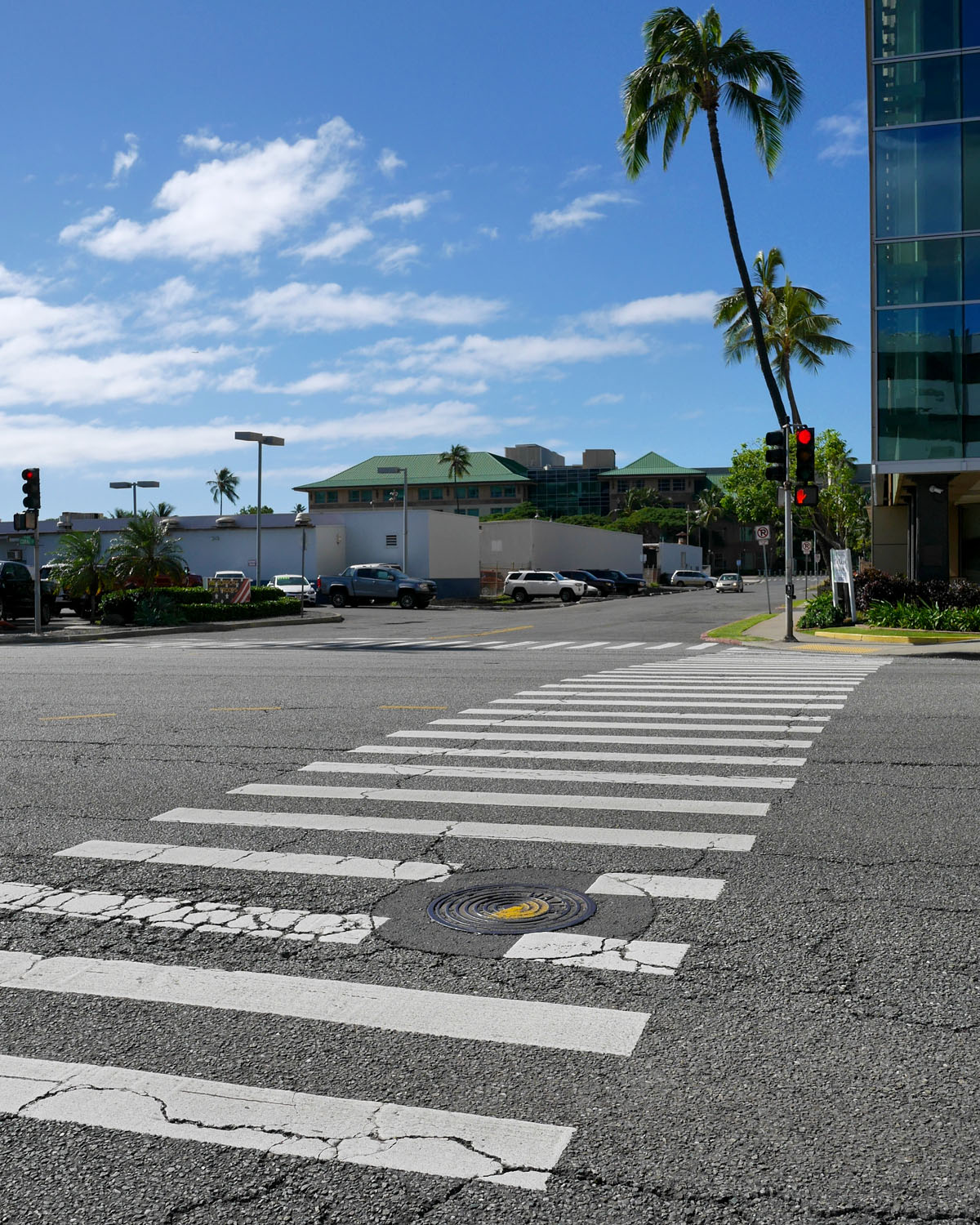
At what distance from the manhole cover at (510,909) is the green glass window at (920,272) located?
2291 cm

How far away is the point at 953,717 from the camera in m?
10.9

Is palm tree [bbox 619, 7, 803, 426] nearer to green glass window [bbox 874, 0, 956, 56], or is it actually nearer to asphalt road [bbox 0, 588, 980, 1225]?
green glass window [bbox 874, 0, 956, 56]

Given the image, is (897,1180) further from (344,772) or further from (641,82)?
(641,82)

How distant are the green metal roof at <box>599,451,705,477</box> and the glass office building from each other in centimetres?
12179

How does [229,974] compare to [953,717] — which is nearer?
[229,974]

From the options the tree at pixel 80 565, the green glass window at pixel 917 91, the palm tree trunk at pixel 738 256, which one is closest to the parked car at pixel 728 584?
the palm tree trunk at pixel 738 256

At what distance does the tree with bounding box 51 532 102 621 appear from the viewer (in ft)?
108

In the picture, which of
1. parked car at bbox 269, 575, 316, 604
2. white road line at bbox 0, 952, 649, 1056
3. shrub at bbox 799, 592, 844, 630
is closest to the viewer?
white road line at bbox 0, 952, 649, 1056

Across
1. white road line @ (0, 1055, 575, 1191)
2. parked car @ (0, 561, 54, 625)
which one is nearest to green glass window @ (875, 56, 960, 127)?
parked car @ (0, 561, 54, 625)

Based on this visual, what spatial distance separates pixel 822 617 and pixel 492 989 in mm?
24398

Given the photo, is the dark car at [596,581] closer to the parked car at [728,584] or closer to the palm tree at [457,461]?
the parked car at [728,584]

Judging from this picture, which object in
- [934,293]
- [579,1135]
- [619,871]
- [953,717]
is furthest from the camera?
[934,293]

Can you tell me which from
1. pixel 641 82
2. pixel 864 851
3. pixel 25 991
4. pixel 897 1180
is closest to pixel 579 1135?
pixel 897 1180

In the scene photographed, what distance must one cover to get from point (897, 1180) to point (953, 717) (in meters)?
8.74
